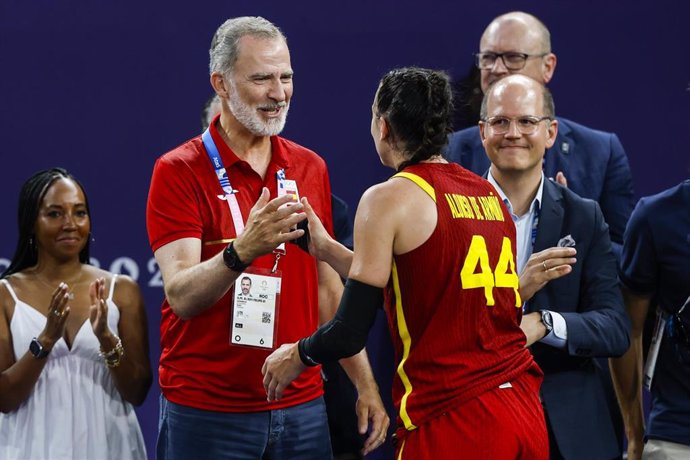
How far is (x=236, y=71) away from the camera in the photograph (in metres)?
3.51

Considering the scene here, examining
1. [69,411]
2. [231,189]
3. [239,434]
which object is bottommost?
[69,411]

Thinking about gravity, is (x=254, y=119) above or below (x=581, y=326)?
above

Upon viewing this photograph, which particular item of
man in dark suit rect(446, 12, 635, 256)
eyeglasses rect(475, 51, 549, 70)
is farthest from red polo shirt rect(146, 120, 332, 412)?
eyeglasses rect(475, 51, 549, 70)

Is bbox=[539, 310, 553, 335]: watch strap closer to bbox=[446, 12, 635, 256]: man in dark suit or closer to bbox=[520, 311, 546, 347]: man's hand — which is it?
bbox=[520, 311, 546, 347]: man's hand

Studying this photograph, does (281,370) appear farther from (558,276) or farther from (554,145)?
(554,145)

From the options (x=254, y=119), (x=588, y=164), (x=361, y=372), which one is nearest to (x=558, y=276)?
(x=361, y=372)

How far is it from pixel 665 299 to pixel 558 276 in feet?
1.87

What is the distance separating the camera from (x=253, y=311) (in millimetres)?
3309

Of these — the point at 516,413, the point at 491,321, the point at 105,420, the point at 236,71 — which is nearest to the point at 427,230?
the point at 491,321

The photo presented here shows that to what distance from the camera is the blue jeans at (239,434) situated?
10.8 feet

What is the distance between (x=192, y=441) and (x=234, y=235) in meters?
0.62

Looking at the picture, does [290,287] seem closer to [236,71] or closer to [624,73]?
[236,71]

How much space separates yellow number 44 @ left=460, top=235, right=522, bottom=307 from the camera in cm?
288

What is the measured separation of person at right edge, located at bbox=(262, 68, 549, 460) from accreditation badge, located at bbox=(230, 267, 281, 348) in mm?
307
